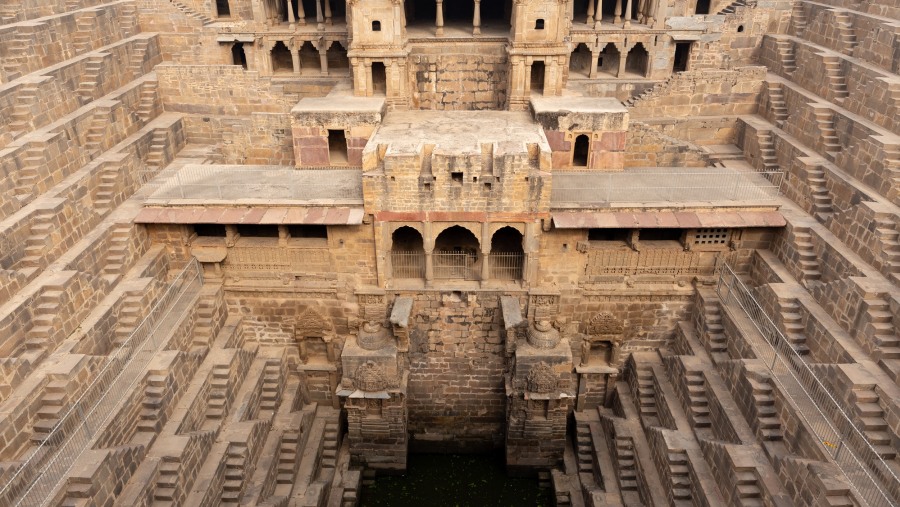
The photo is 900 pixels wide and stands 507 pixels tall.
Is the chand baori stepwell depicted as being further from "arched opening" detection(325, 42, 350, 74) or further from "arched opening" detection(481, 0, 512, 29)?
"arched opening" detection(325, 42, 350, 74)

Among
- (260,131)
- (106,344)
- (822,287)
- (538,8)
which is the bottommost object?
(106,344)

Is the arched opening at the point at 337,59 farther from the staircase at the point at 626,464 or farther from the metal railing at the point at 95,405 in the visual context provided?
the staircase at the point at 626,464

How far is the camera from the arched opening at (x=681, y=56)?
26.3 meters

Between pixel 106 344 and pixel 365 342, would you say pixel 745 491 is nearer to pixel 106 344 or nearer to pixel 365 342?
pixel 365 342

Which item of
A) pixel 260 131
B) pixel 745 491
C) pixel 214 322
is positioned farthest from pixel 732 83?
pixel 214 322

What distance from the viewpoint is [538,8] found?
2195 centimetres

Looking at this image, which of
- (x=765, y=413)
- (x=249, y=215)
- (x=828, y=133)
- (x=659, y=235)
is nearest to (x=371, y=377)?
(x=249, y=215)

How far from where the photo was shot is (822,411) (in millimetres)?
13438

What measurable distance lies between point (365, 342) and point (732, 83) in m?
17.0

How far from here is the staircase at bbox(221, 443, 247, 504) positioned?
1538 cm

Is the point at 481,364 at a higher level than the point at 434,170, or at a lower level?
lower

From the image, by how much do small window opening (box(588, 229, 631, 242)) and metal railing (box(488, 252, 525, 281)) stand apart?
2353 mm

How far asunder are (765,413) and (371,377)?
10.2 metres

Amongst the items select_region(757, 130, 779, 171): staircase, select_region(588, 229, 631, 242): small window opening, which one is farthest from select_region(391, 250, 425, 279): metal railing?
select_region(757, 130, 779, 171): staircase
